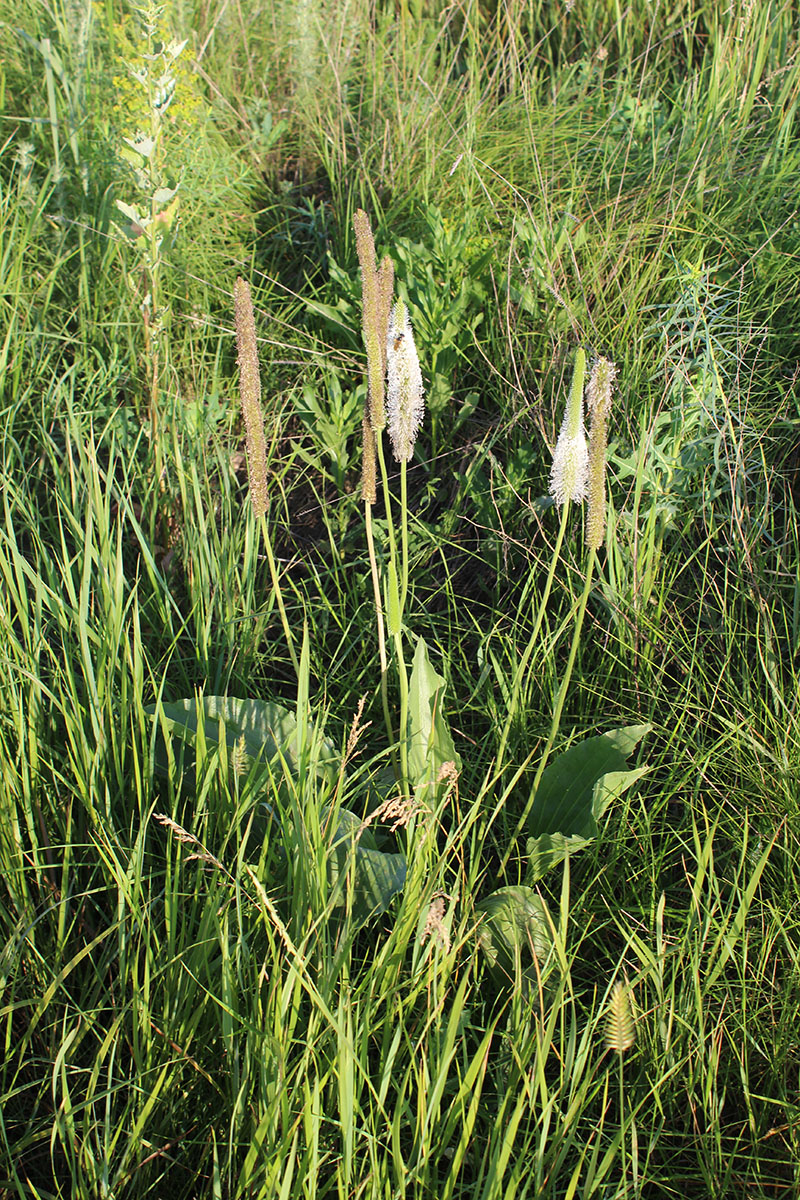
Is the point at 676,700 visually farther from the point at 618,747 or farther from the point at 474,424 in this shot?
the point at 474,424

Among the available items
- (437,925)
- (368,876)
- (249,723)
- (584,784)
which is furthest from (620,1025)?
(249,723)

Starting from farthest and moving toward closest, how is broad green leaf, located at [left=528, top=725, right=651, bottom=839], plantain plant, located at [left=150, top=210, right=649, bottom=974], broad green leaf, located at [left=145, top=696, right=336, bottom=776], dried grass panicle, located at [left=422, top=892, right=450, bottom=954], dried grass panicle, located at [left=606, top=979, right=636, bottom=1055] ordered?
broad green leaf, located at [left=145, top=696, right=336, bottom=776] → broad green leaf, located at [left=528, top=725, right=651, bottom=839] → plantain plant, located at [left=150, top=210, right=649, bottom=974] → dried grass panicle, located at [left=422, top=892, right=450, bottom=954] → dried grass panicle, located at [left=606, top=979, right=636, bottom=1055]

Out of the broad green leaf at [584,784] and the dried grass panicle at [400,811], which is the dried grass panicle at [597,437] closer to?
the broad green leaf at [584,784]

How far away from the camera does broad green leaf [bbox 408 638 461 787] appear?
171 cm

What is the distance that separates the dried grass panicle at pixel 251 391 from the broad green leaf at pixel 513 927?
2.64ft

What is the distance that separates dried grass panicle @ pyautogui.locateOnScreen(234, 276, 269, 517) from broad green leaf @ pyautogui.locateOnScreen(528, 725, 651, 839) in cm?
76

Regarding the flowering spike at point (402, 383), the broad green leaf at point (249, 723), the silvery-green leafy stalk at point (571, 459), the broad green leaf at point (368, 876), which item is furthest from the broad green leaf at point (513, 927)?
the flowering spike at point (402, 383)

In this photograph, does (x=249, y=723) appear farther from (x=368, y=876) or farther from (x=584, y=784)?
(x=584, y=784)

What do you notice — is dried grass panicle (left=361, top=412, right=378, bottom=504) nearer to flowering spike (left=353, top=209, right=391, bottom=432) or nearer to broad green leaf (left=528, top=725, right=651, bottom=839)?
flowering spike (left=353, top=209, right=391, bottom=432)

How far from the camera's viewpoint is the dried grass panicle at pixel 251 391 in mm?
1526

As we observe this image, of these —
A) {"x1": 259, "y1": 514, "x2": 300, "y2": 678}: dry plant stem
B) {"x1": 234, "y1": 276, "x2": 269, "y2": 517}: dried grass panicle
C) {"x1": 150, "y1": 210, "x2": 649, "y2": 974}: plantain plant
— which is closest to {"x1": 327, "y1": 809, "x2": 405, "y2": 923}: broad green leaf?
{"x1": 150, "y1": 210, "x2": 649, "y2": 974}: plantain plant

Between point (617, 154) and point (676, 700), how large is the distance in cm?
198

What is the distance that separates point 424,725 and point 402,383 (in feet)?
2.16

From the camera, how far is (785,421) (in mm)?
2178
